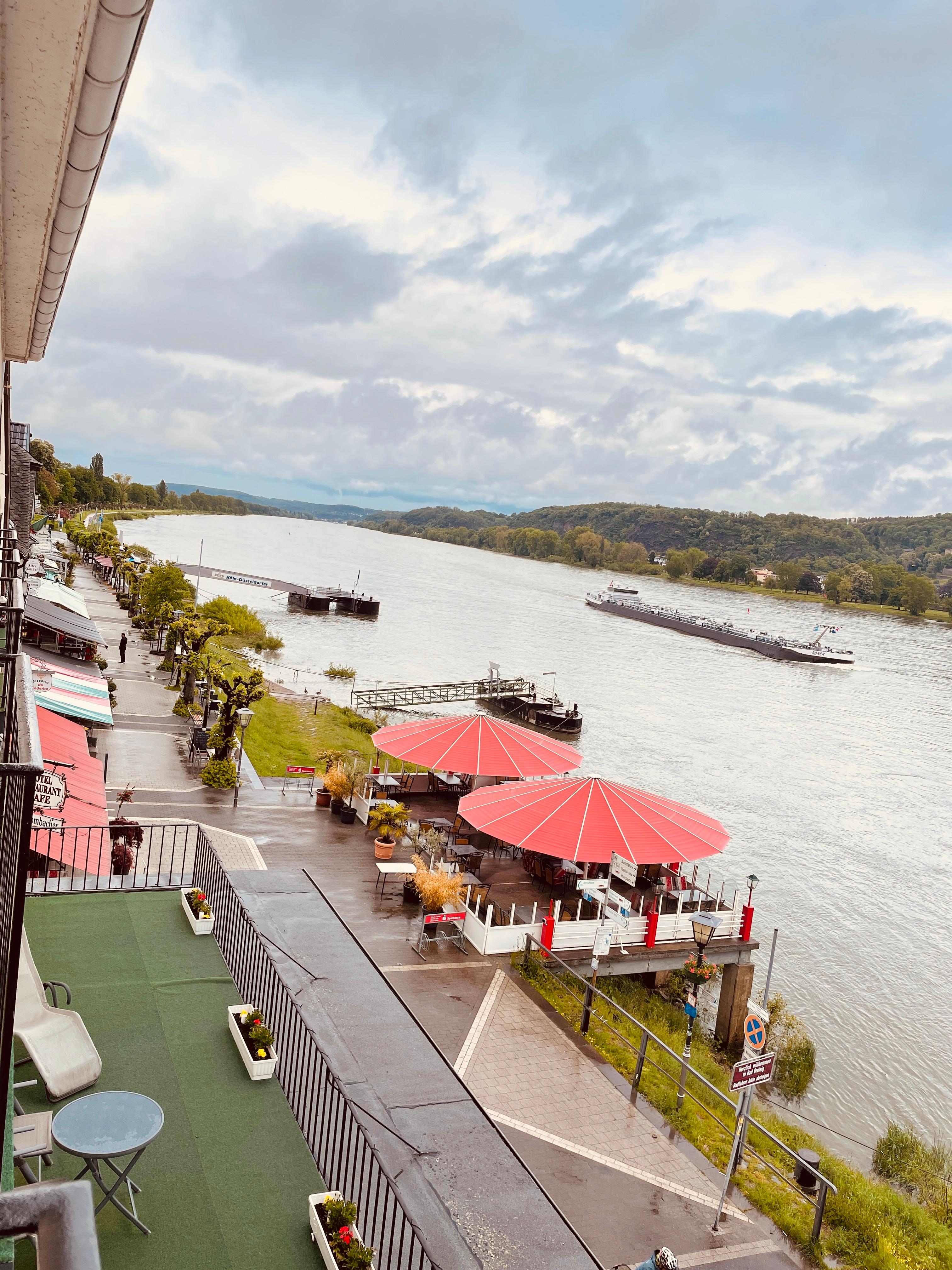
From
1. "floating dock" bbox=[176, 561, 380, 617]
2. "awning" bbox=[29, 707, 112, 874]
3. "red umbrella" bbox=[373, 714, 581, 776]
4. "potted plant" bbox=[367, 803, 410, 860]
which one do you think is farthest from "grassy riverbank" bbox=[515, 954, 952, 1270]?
"floating dock" bbox=[176, 561, 380, 617]

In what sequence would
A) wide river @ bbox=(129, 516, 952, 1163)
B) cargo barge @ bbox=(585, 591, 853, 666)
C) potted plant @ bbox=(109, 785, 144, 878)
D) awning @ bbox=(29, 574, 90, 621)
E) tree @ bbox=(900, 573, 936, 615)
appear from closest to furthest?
potted plant @ bbox=(109, 785, 144, 878) < wide river @ bbox=(129, 516, 952, 1163) < awning @ bbox=(29, 574, 90, 621) < cargo barge @ bbox=(585, 591, 853, 666) < tree @ bbox=(900, 573, 936, 615)

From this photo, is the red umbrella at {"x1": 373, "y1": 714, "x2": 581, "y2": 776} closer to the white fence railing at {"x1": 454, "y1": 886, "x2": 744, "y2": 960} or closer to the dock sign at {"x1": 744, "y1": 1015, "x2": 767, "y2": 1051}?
the white fence railing at {"x1": 454, "y1": 886, "x2": 744, "y2": 960}

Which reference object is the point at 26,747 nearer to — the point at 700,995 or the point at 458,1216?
the point at 458,1216

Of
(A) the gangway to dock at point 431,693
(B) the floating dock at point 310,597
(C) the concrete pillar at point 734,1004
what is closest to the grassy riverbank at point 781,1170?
(C) the concrete pillar at point 734,1004

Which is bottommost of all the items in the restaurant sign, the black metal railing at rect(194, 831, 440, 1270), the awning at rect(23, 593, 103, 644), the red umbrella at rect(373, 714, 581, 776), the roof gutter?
the black metal railing at rect(194, 831, 440, 1270)

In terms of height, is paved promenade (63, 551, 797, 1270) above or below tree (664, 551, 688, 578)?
below

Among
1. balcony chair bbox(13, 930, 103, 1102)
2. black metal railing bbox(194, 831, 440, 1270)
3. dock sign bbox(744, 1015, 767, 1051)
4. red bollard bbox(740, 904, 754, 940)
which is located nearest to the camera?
black metal railing bbox(194, 831, 440, 1270)

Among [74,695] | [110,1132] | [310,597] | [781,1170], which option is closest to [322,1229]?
[110,1132]

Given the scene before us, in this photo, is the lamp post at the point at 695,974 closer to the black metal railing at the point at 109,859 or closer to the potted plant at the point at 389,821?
the potted plant at the point at 389,821
